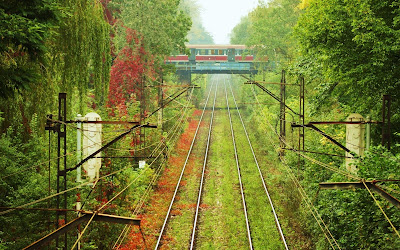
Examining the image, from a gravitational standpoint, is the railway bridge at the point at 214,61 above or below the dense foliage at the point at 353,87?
above

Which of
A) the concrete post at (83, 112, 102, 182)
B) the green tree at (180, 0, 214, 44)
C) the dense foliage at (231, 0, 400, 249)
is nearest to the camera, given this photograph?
the dense foliage at (231, 0, 400, 249)

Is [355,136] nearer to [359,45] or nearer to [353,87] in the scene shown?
[353,87]

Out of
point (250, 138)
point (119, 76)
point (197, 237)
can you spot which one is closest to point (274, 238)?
point (197, 237)

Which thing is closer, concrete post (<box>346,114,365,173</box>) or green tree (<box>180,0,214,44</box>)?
concrete post (<box>346,114,365,173</box>)

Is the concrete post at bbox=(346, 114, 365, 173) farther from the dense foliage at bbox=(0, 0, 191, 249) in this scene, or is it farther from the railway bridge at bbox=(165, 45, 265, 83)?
the railway bridge at bbox=(165, 45, 265, 83)

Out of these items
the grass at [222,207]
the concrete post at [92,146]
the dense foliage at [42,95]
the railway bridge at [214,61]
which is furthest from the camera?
the railway bridge at [214,61]

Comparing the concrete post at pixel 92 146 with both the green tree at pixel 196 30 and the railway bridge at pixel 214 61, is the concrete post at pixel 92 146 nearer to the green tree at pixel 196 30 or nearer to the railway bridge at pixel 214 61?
the railway bridge at pixel 214 61

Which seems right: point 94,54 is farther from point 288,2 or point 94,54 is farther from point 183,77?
point 183,77

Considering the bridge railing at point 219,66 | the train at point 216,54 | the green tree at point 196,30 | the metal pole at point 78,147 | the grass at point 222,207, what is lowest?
the grass at point 222,207

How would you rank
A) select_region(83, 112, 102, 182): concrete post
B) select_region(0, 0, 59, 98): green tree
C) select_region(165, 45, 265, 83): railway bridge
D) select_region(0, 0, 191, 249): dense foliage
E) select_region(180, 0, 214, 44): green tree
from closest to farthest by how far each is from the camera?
select_region(0, 0, 59, 98): green tree < select_region(0, 0, 191, 249): dense foliage < select_region(83, 112, 102, 182): concrete post < select_region(165, 45, 265, 83): railway bridge < select_region(180, 0, 214, 44): green tree

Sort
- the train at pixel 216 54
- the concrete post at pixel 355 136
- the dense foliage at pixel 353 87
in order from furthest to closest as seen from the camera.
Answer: the train at pixel 216 54 < the concrete post at pixel 355 136 < the dense foliage at pixel 353 87

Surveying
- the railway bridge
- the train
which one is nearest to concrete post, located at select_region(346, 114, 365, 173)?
the railway bridge

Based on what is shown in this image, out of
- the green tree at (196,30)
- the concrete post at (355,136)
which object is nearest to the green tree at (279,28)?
the concrete post at (355,136)

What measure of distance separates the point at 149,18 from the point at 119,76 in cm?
403
